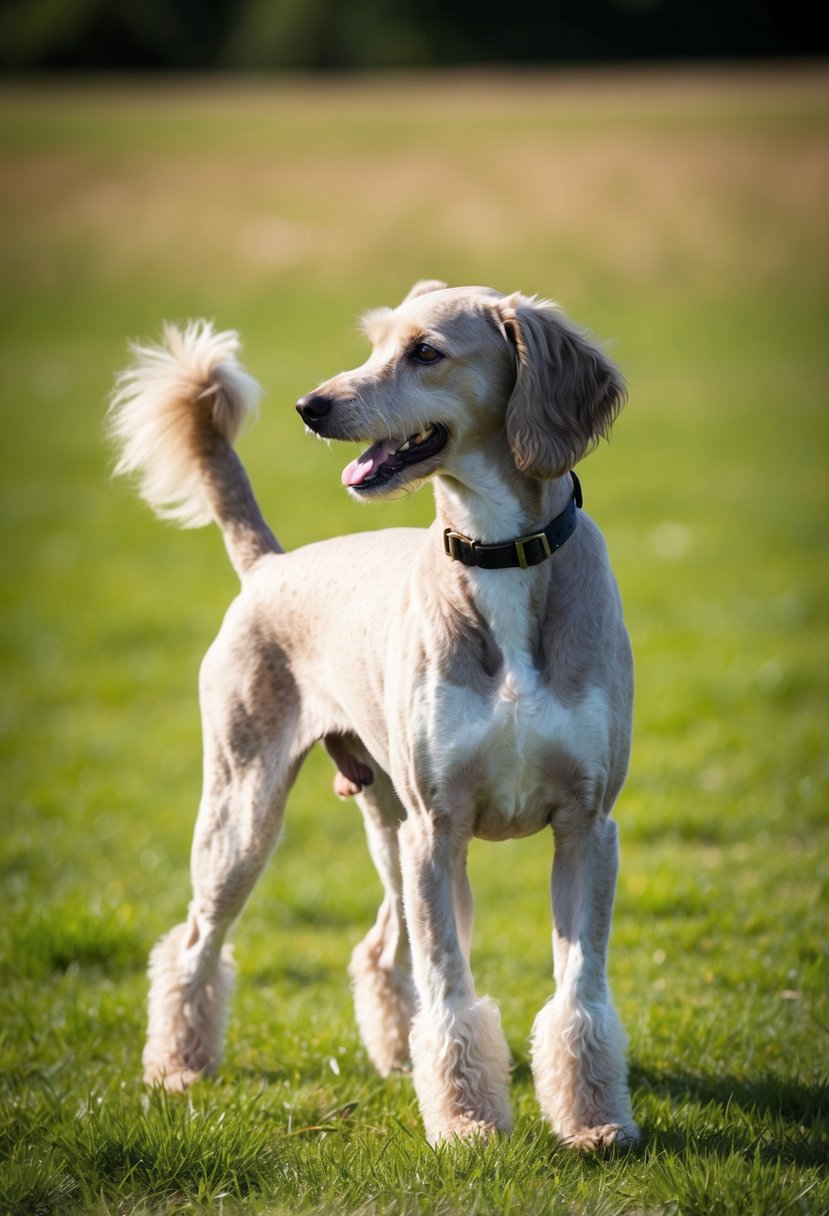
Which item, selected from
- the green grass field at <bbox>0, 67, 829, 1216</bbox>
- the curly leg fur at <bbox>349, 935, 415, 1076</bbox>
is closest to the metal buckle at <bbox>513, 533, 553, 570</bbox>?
the green grass field at <bbox>0, 67, 829, 1216</bbox>

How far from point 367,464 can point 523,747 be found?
0.93 meters

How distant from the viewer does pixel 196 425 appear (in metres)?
5.54

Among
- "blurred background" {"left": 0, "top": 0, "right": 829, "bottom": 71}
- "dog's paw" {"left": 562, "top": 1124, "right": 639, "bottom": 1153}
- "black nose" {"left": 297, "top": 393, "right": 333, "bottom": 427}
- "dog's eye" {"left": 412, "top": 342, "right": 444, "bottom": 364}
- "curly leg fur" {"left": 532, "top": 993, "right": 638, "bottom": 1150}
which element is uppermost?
"blurred background" {"left": 0, "top": 0, "right": 829, "bottom": 71}

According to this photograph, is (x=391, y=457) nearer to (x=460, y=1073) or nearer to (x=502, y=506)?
(x=502, y=506)

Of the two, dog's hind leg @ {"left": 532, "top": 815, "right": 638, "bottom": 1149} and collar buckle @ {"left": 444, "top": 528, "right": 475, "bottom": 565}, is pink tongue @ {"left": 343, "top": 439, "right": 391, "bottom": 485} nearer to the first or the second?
collar buckle @ {"left": 444, "top": 528, "right": 475, "bottom": 565}

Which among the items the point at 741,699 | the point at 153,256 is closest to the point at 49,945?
the point at 741,699

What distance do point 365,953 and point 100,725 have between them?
504 centimetres

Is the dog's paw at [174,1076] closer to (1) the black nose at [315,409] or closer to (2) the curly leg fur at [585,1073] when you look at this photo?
(2) the curly leg fur at [585,1073]

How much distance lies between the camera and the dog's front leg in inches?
169

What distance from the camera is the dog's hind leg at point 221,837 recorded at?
5.09 metres

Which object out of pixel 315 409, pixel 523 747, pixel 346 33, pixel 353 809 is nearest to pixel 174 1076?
pixel 523 747

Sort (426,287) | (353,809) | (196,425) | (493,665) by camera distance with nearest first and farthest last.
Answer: (493,665) → (426,287) → (196,425) → (353,809)

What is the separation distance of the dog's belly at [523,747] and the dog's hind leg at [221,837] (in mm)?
1034

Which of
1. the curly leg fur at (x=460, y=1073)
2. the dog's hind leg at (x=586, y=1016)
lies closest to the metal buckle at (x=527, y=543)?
the dog's hind leg at (x=586, y=1016)
